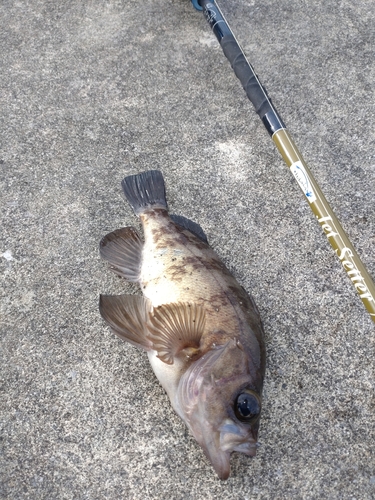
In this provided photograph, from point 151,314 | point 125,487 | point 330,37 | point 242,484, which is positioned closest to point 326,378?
point 242,484

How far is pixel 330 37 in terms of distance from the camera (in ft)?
13.0

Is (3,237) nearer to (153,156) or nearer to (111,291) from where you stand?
(111,291)

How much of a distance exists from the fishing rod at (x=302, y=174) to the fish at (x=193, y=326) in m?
0.48

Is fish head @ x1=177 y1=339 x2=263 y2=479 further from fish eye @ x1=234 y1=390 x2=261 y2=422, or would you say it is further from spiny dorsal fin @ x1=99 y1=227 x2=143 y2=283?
spiny dorsal fin @ x1=99 y1=227 x2=143 y2=283

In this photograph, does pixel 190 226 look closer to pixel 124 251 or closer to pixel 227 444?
pixel 124 251

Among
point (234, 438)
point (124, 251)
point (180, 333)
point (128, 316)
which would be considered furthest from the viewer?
point (124, 251)

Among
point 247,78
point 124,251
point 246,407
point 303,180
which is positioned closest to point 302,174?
point 303,180

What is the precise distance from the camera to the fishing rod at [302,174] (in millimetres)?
2338

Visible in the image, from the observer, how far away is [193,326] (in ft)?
7.62

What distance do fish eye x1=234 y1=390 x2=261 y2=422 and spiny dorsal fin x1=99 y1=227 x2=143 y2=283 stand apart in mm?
905

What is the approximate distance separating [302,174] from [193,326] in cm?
91


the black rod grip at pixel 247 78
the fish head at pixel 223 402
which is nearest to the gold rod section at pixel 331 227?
the black rod grip at pixel 247 78

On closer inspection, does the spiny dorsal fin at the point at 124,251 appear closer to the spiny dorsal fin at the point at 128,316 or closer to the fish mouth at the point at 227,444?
the spiny dorsal fin at the point at 128,316

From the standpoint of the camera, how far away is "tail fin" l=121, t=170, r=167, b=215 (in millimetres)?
2945
